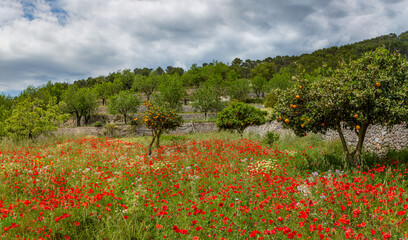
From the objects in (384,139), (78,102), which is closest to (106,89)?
(78,102)

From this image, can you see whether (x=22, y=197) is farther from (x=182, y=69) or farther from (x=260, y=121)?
(x=182, y=69)

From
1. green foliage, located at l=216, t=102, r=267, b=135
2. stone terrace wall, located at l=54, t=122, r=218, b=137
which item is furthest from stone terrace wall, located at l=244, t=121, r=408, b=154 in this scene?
stone terrace wall, located at l=54, t=122, r=218, b=137

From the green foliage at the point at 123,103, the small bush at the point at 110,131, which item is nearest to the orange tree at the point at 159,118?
the small bush at the point at 110,131

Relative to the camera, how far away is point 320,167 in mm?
8039

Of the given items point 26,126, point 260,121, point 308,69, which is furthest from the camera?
point 308,69

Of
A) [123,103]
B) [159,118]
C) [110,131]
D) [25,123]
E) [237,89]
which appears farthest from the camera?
[237,89]

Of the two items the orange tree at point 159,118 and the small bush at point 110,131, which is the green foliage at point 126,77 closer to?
the small bush at point 110,131

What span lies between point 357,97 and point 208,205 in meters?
5.50

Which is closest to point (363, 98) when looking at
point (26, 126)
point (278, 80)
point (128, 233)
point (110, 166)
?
point (128, 233)

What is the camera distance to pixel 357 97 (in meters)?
6.98

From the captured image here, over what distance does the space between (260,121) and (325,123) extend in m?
15.3

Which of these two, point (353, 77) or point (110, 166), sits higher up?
point (353, 77)

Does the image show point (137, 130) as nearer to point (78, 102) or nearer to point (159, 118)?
point (78, 102)

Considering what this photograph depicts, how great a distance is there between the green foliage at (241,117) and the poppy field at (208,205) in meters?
14.4
